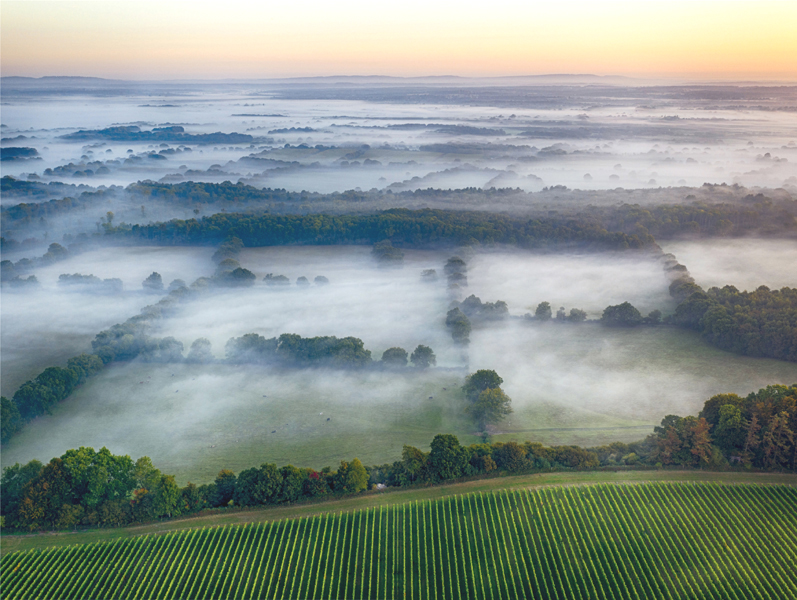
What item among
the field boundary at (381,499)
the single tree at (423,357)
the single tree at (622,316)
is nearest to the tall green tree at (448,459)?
the field boundary at (381,499)

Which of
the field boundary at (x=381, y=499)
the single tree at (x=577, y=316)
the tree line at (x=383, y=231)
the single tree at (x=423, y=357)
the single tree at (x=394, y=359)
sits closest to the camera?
the field boundary at (x=381, y=499)

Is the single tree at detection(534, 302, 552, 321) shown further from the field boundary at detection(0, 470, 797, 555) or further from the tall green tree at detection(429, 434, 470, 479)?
the tall green tree at detection(429, 434, 470, 479)

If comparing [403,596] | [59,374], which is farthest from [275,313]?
[403,596]

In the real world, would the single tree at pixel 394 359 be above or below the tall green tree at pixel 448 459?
below

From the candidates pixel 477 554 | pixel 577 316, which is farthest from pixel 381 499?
pixel 577 316

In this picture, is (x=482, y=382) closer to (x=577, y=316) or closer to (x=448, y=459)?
(x=448, y=459)

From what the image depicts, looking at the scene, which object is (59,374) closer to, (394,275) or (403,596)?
(403,596)

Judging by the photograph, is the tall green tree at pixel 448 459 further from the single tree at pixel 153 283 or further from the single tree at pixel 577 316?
the single tree at pixel 153 283

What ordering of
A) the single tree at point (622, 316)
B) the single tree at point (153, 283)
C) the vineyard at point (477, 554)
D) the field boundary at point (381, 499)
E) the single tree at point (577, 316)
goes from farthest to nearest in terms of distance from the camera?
the single tree at point (153, 283) → the single tree at point (577, 316) → the single tree at point (622, 316) → the field boundary at point (381, 499) → the vineyard at point (477, 554)
